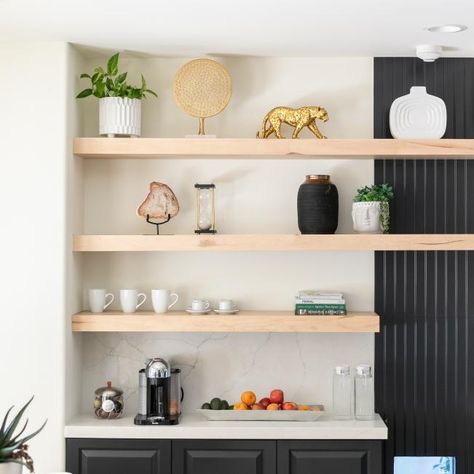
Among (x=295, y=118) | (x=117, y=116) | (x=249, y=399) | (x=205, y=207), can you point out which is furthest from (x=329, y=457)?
(x=117, y=116)

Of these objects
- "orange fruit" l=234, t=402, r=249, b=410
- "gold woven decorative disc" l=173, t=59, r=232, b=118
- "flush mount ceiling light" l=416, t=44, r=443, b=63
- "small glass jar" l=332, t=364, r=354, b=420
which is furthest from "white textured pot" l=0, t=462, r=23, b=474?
"flush mount ceiling light" l=416, t=44, r=443, b=63

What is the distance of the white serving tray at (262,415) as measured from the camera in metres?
4.03

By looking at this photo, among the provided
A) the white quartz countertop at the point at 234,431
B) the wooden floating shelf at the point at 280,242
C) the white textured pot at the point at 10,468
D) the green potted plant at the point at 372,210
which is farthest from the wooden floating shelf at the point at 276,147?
the white textured pot at the point at 10,468

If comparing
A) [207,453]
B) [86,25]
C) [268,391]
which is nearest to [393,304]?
[268,391]

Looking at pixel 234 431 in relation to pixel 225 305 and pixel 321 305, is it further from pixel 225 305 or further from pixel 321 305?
pixel 321 305

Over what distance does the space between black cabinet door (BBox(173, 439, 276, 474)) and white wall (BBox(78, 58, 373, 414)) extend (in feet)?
1.20

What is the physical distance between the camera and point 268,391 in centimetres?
429

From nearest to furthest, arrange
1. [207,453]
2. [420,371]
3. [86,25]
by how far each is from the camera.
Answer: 1. [86,25]
2. [207,453]
3. [420,371]

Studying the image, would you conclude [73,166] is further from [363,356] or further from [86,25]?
[363,356]

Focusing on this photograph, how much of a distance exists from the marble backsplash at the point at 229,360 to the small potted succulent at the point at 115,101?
1.01m

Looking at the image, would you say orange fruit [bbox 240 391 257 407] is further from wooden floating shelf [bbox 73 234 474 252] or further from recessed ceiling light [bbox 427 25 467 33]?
recessed ceiling light [bbox 427 25 467 33]

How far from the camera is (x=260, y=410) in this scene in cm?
405

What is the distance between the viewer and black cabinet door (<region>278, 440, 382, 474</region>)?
3.93 meters

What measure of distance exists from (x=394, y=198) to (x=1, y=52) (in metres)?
1.98
